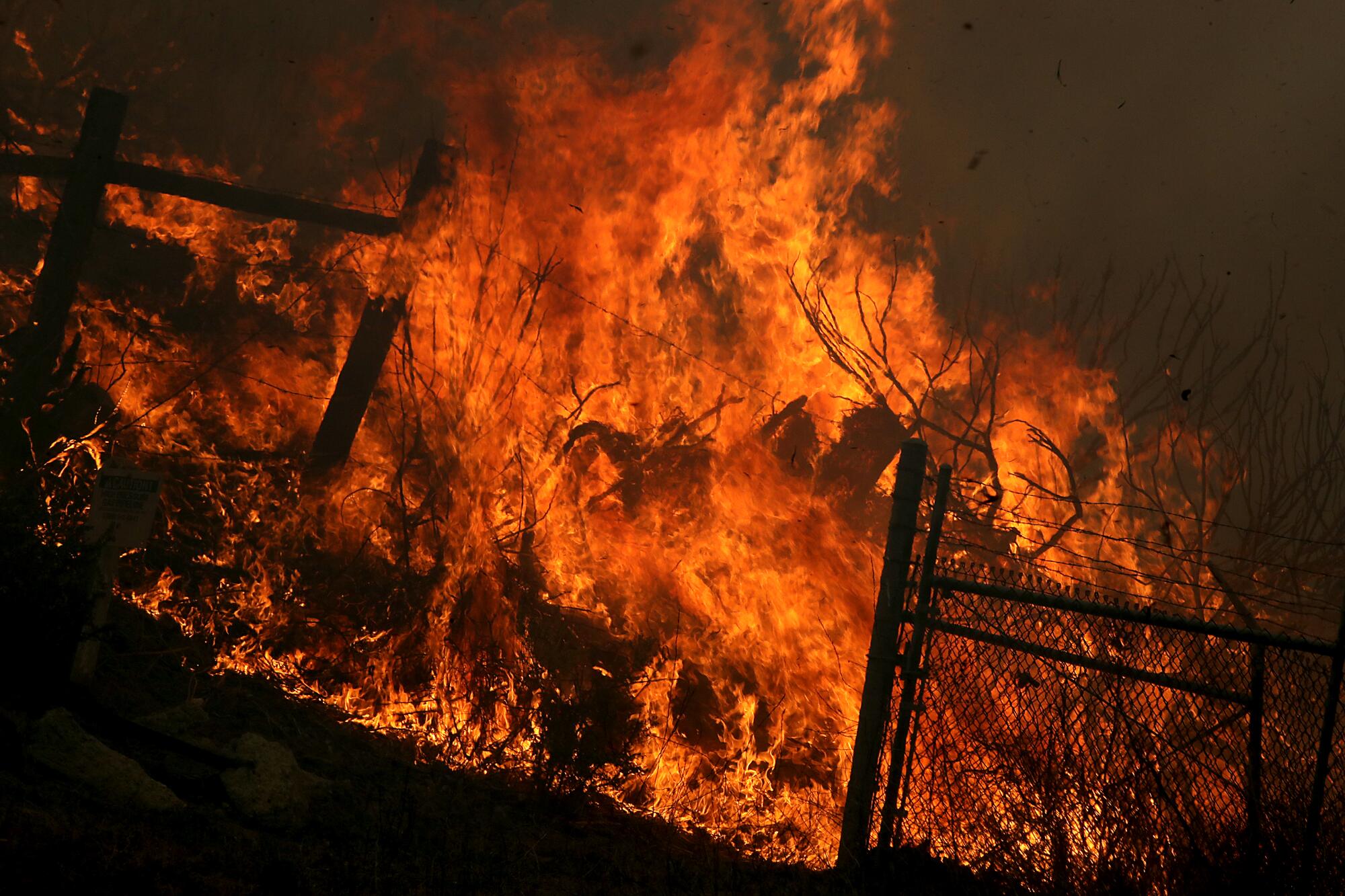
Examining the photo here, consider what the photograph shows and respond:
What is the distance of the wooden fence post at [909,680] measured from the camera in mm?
5176

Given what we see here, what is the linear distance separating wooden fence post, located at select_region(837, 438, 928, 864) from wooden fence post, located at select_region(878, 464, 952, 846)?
0.09 meters

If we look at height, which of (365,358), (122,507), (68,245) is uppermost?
(68,245)

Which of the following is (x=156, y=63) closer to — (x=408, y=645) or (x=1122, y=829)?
(x=408, y=645)

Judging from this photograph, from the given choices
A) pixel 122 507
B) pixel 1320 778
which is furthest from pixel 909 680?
pixel 122 507

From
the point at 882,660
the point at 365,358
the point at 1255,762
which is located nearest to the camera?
the point at 1255,762

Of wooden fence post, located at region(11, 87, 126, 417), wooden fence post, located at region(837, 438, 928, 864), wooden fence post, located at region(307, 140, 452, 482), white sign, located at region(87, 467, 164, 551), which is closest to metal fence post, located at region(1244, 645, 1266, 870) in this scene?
wooden fence post, located at region(837, 438, 928, 864)

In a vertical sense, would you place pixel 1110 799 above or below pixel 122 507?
below

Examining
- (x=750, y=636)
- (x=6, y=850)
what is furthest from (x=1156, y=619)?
(x=750, y=636)

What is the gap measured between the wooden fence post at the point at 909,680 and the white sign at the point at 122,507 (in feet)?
15.4

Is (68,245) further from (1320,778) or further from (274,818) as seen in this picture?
(1320,778)

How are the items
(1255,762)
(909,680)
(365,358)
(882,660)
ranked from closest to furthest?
(1255,762)
(909,680)
(882,660)
(365,358)

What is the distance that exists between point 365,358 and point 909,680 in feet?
20.0

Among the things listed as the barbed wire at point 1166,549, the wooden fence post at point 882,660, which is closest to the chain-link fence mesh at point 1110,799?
the wooden fence post at point 882,660

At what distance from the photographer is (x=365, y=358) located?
8953 mm
